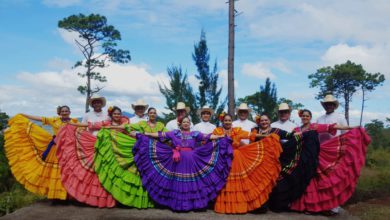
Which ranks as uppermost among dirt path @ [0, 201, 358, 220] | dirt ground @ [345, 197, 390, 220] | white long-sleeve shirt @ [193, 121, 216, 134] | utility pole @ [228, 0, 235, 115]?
utility pole @ [228, 0, 235, 115]

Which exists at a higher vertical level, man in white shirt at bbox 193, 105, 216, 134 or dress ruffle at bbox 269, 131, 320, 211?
man in white shirt at bbox 193, 105, 216, 134

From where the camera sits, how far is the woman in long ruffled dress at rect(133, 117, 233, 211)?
5707 millimetres

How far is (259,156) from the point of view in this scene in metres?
5.77

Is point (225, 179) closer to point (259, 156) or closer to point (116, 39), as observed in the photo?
point (259, 156)

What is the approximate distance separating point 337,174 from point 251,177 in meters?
1.28

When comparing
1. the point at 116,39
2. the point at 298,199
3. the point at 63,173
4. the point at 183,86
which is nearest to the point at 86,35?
the point at 116,39

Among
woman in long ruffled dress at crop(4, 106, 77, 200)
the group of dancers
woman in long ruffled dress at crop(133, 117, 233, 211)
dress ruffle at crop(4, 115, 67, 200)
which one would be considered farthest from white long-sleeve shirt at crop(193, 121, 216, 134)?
dress ruffle at crop(4, 115, 67, 200)

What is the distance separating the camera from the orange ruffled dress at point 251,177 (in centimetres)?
568

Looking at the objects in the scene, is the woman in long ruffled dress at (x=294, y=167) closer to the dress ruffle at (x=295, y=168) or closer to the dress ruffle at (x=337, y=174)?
the dress ruffle at (x=295, y=168)

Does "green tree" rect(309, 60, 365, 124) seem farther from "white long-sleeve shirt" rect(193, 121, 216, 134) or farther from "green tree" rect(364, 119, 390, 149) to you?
"white long-sleeve shirt" rect(193, 121, 216, 134)

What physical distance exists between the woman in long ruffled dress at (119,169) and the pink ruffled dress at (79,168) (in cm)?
14

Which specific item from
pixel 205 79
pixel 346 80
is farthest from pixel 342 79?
pixel 205 79

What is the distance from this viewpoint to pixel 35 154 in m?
6.28

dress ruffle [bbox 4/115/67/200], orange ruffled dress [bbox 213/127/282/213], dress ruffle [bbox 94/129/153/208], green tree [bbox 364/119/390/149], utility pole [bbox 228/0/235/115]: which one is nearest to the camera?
orange ruffled dress [bbox 213/127/282/213]
